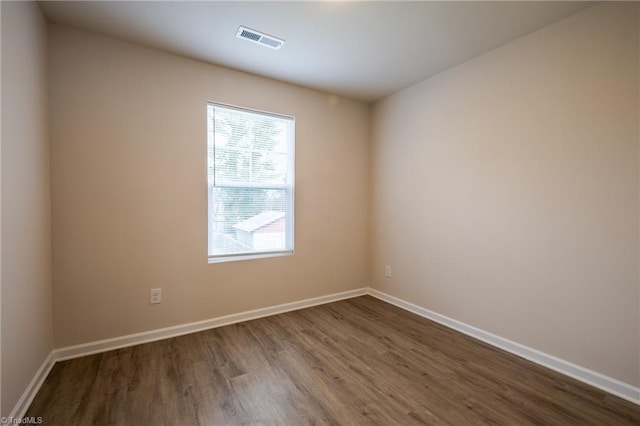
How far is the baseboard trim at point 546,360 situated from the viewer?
185 cm

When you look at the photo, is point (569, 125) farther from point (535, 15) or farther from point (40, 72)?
point (40, 72)

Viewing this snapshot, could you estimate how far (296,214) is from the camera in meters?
3.30

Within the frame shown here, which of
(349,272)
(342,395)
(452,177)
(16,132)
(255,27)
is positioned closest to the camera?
(16,132)

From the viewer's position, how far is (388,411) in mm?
1704

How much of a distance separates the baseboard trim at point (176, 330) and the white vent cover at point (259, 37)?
8.32 feet

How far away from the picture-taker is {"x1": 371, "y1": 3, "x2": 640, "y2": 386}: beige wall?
6.13ft

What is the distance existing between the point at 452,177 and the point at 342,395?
7.16 feet

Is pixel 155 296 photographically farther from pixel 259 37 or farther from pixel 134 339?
pixel 259 37

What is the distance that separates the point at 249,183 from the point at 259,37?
1.33 m

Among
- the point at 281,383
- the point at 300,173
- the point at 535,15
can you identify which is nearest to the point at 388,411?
the point at 281,383

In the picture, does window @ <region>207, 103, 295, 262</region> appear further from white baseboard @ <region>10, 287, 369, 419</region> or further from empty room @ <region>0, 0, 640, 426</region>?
white baseboard @ <region>10, 287, 369, 419</region>

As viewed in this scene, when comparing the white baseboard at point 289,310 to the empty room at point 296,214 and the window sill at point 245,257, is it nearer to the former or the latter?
the empty room at point 296,214

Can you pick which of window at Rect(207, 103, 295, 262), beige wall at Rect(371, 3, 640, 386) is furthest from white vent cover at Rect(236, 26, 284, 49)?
beige wall at Rect(371, 3, 640, 386)

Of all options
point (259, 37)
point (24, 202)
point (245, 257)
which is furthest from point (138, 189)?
point (259, 37)
